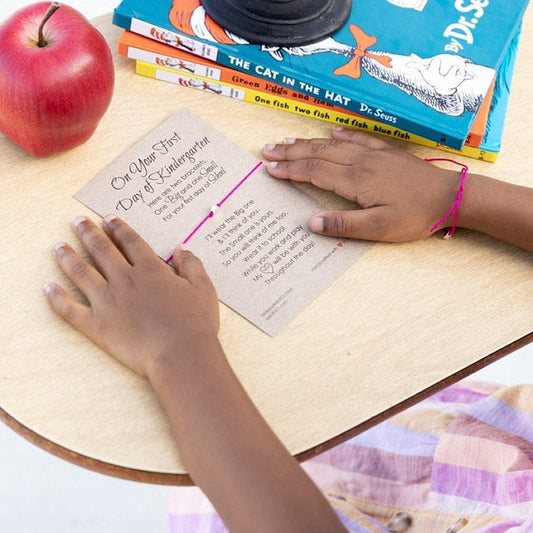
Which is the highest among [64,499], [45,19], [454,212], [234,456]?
[45,19]

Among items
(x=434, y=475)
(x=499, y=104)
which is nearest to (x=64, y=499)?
(x=434, y=475)

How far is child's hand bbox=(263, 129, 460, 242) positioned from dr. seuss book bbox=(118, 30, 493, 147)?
23 mm

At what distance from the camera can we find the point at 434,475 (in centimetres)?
98

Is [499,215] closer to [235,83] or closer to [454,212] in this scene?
[454,212]

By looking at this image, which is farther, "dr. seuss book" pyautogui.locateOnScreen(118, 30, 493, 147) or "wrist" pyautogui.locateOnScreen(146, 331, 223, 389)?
"dr. seuss book" pyautogui.locateOnScreen(118, 30, 493, 147)

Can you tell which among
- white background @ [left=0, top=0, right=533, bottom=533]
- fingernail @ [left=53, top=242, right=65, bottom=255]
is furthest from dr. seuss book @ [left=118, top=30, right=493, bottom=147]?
white background @ [left=0, top=0, right=533, bottom=533]

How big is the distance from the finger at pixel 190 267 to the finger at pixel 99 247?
51mm

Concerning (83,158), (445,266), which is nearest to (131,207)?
(83,158)

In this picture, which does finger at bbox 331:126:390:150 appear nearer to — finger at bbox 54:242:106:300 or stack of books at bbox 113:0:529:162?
stack of books at bbox 113:0:529:162

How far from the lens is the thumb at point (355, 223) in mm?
864

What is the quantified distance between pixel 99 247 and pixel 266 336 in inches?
7.0

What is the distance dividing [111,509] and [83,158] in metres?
0.77

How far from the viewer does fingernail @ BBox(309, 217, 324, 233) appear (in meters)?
0.87

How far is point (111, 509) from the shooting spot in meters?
1.47
